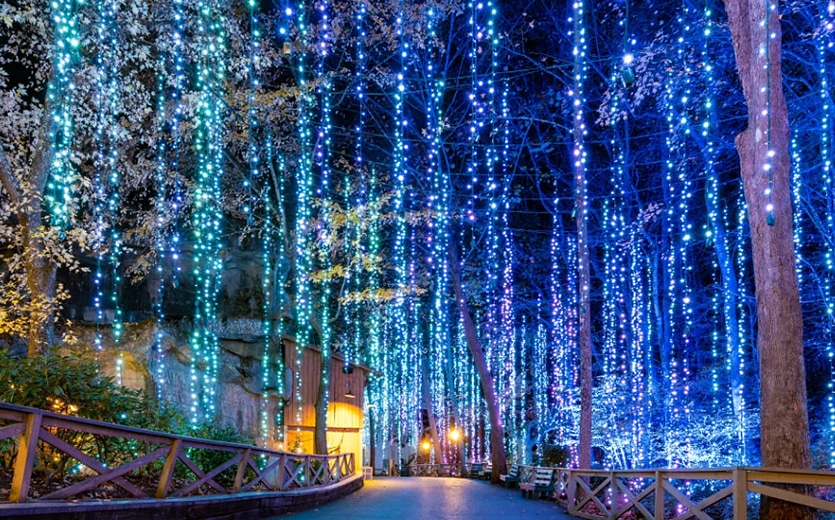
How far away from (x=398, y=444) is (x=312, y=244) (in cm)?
2589

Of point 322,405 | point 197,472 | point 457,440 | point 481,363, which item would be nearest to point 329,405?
point 322,405

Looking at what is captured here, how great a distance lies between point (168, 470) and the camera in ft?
26.0

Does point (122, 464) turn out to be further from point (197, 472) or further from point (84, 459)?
point (84, 459)

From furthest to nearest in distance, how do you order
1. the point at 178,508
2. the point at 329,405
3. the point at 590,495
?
the point at 329,405 → the point at 590,495 → the point at 178,508

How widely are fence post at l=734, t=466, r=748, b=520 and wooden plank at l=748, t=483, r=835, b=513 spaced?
7 cm

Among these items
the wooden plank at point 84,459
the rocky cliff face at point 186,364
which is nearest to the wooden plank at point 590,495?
the wooden plank at point 84,459

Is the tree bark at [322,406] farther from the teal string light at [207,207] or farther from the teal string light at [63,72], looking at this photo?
the teal string light at [63,72]

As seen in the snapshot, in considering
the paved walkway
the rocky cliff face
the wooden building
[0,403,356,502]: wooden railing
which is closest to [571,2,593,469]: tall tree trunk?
the paved walkway

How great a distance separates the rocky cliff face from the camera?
757 inches

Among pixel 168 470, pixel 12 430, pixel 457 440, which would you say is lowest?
pixel 457 440

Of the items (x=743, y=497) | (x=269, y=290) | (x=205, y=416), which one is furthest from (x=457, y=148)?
(x=743, y=497)

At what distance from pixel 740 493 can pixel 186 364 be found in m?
17.2

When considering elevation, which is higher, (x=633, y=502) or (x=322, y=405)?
(x=322, y=405)

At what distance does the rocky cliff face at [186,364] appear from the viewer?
19219 millimetres
